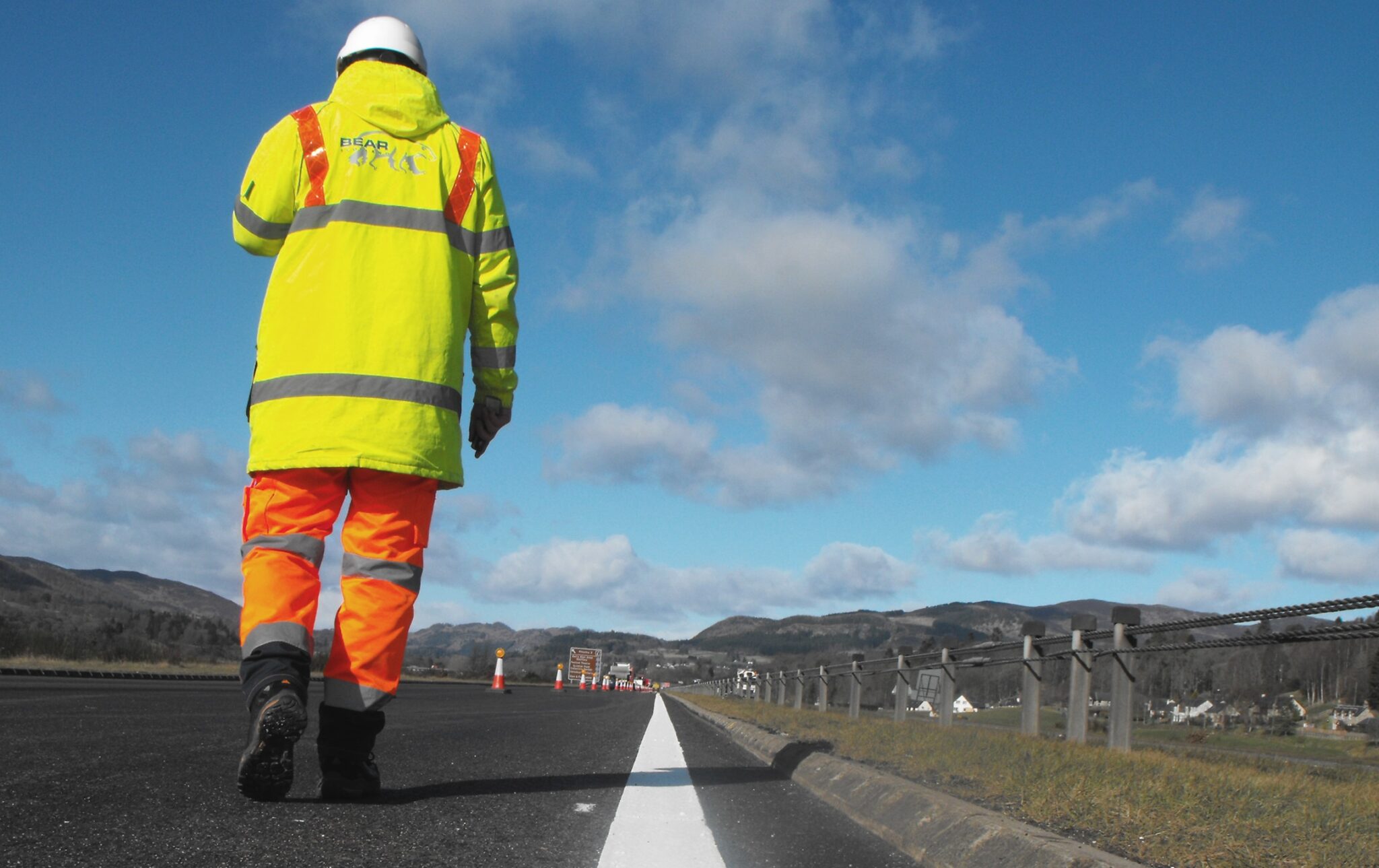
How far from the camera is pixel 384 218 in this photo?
3.65 meters

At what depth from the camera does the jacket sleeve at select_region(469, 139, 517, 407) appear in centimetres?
388

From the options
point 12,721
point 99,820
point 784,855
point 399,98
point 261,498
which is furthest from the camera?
point 12,721

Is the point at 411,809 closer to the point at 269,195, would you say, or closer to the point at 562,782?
the point at 562,782

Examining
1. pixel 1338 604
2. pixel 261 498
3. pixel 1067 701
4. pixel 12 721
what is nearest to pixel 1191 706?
pixel 1067 701

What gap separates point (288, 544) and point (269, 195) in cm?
119

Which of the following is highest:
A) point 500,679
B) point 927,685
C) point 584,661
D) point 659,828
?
point 927,685

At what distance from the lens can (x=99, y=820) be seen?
2469 mm

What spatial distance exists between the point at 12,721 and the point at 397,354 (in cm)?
354

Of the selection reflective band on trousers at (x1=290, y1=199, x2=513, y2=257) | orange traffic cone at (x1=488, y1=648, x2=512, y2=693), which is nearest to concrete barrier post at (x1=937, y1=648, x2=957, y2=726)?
reflective band on trousers at (x1=290, y1=199, x2=513, y2=257)

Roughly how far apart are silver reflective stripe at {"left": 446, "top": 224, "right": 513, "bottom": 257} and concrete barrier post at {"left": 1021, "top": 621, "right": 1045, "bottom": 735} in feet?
19.4

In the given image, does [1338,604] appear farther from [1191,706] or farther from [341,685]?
[341,685]

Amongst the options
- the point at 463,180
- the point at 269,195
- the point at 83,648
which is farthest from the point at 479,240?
the point at 83,648

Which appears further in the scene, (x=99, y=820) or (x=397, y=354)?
(x=397, y=354)

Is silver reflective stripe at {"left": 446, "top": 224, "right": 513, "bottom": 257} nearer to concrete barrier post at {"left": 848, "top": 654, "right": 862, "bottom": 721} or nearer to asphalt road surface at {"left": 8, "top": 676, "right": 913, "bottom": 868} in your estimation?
asphalt road surface at {"left": 8, "top": 676, "right": 913, "bottom": 868}
